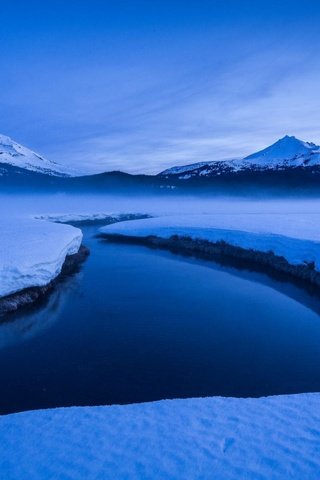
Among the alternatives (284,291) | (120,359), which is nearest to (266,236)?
(284,291)

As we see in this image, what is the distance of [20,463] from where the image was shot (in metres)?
3.54

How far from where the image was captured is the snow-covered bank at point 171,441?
10.9 feet

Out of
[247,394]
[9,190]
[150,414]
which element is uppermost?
[9,190]

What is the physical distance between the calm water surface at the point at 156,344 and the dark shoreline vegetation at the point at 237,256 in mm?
1080

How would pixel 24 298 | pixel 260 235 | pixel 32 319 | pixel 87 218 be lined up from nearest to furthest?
1. pixel 32 319
2. pixel 24 298
3. pixel 260 235
4. pixel 87 218

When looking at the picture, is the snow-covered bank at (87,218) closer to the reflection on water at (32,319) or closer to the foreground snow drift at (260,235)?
the foreground snow drift at (260,235)

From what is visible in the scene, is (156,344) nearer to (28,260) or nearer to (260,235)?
(28,260)

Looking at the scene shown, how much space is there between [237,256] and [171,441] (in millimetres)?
15493

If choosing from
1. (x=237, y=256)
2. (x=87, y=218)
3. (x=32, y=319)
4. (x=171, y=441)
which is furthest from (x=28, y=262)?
(x=87, y=218)

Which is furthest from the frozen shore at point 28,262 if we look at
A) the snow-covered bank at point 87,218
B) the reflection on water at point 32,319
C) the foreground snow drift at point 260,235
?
the snow-covered bank at point 87,218

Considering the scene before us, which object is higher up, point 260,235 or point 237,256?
point 260,235

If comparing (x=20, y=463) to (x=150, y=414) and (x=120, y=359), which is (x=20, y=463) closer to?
(x=150, y=414)

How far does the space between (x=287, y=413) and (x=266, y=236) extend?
14305mm

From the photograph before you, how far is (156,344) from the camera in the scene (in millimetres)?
8203
